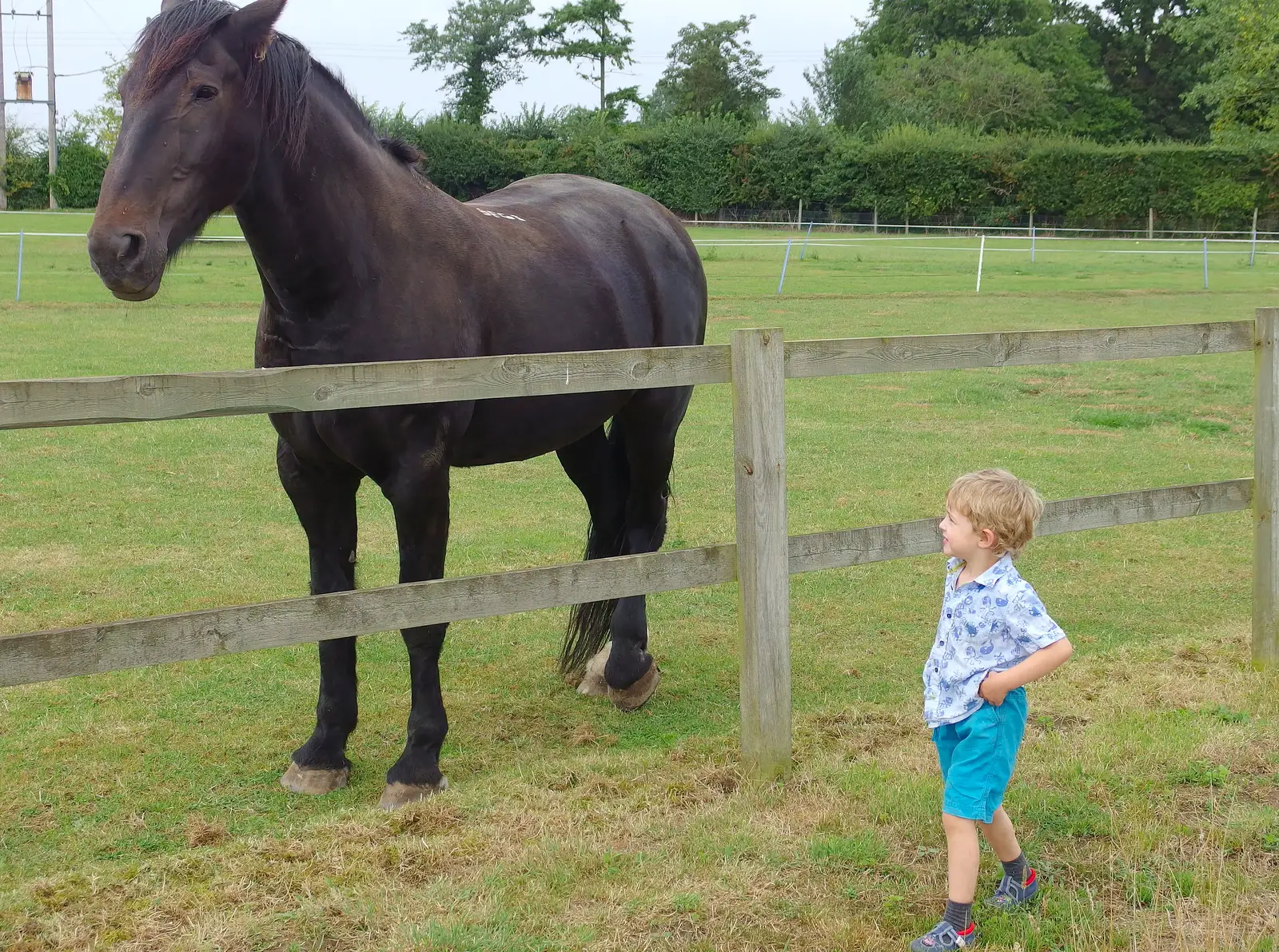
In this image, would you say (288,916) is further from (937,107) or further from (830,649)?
(937,107)

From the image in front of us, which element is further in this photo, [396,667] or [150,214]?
[396,667]

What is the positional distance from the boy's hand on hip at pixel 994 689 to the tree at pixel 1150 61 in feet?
224

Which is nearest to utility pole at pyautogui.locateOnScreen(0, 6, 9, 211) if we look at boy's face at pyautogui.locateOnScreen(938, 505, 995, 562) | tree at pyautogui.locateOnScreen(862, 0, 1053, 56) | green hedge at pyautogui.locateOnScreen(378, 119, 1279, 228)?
green hedge at pyautogui.locateOnScreen(378, 119, 1279, 228)

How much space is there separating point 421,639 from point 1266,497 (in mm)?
3519

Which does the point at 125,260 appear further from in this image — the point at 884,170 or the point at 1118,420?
the point at 884,170

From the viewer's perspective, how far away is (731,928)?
291cm

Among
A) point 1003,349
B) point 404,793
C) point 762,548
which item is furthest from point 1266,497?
point 404,793

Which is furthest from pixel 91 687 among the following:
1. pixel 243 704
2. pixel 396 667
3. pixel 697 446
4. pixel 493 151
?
pixel 493 151

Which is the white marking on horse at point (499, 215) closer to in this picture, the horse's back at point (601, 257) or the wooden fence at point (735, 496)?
the horse's back at point (601, 257)

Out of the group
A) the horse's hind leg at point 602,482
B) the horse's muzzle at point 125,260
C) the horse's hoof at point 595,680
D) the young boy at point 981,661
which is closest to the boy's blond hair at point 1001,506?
the young boy at point 981,661

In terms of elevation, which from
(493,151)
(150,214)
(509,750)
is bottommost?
(509,750)

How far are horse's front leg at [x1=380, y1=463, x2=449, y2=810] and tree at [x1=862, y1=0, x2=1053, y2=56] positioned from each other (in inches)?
2837

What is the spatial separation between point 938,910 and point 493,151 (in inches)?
1843

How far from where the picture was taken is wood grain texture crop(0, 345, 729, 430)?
279 centimetres
